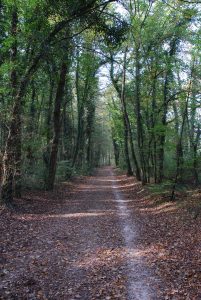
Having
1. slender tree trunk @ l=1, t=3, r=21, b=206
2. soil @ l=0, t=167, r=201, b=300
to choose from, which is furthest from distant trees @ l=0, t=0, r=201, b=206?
soil @ l=0, t=167, r=201, b=300

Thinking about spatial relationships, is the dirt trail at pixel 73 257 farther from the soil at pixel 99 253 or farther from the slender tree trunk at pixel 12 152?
the slender tree trunk at pixel 12 152

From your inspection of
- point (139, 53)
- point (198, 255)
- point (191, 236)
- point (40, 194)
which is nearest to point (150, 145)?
point (139, 53)

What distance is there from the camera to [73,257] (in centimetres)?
862

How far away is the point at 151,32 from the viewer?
21922 mm

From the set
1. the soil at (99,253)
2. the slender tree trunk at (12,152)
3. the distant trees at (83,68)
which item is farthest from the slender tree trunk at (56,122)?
the slender tree trunk at (12,152)

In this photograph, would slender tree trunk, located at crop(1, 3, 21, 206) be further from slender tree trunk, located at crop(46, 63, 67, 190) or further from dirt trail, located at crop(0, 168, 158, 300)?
slender tree trunk, located at crop(46, 63, 67, 190)

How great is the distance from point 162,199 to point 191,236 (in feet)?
22.3

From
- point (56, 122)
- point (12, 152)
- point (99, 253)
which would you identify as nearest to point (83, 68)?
point (56, 122)

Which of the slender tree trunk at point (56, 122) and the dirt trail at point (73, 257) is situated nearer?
the dirt trail at point (73, 257)

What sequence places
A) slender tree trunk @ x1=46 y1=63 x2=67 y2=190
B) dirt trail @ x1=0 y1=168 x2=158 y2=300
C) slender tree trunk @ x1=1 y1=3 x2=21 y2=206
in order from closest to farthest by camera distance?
dirt trail @ x1=0 y1=168 x2=158 y2=300, slender tree trunk @ x1=1 y1=3 x2=21 y2=206, slender tree trunk @ x1=46 y1=63 x2=67 y2=190

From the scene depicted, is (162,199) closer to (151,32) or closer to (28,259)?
(28,259)

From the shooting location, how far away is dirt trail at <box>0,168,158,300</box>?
21.5 ft

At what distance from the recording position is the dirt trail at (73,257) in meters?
6.57

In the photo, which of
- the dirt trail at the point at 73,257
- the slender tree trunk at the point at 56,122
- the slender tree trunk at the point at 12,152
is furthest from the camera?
the slender tree trunk at the point at 56,122
